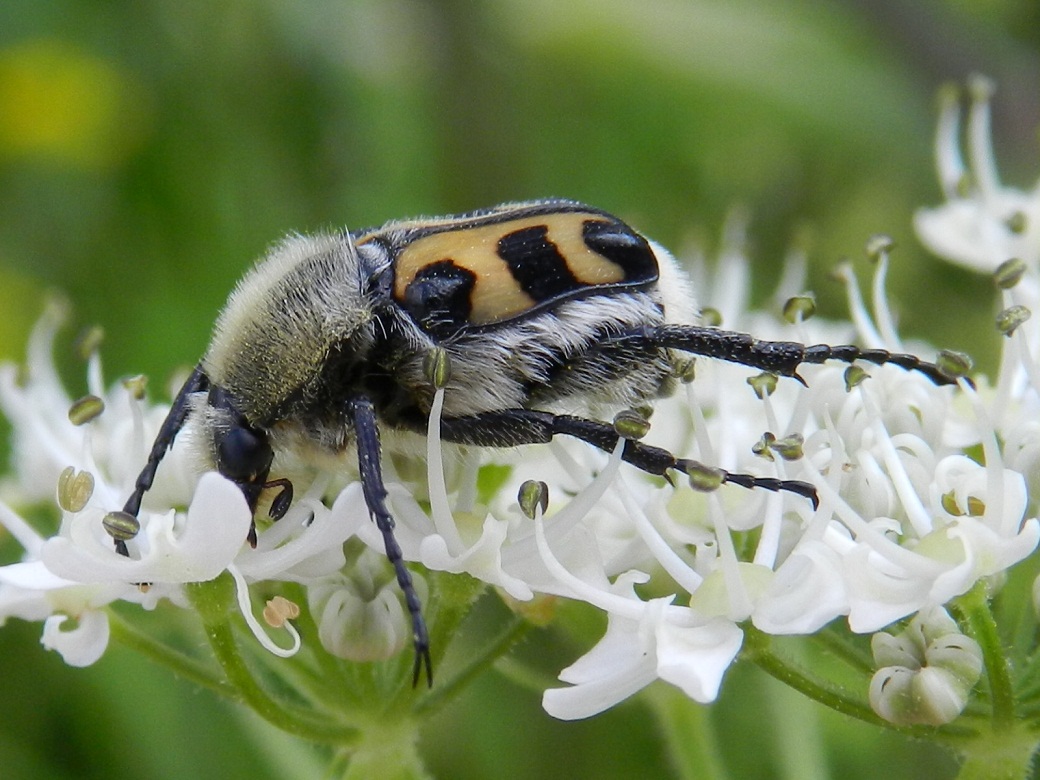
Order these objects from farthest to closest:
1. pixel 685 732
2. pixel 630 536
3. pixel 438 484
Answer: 1. pixel 685 732
2. pixel 630 536
3. pixel 438 484

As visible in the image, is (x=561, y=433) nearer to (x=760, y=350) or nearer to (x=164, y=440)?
(x=760, y=350)

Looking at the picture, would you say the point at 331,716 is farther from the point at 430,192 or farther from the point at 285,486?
the point at 430,192

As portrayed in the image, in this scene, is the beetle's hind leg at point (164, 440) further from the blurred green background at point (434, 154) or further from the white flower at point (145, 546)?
the blurred green background at point (434, 154)

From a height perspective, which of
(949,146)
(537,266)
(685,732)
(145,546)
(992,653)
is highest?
(537,266)

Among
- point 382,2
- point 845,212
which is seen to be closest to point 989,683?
point 845,212

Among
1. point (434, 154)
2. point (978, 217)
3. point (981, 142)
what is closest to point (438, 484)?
point (978, 217)
